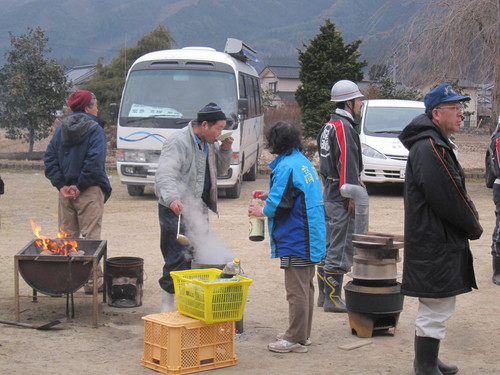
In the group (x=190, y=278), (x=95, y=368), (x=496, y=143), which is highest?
(x=496, y=143)

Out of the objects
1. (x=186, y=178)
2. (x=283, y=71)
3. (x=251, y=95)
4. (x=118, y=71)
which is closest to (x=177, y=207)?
(x=186, y=178)

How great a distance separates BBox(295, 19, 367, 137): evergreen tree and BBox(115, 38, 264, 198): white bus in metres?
7.92

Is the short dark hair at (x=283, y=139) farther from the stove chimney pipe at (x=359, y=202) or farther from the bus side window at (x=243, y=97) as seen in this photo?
the bus side window at (x=243, y=97)

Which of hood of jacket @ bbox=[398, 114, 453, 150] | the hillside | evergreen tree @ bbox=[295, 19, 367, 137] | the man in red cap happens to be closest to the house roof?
evergreen tree @ bbox=[295, 19, 367, 137]

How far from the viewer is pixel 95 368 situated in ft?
17.5

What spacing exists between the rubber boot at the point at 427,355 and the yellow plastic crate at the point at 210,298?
126 cm

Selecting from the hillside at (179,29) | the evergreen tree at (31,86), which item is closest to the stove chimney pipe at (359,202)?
the evergreen tree at (31,86)

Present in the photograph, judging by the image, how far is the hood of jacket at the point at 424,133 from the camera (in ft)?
15.6

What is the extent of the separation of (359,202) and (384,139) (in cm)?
940

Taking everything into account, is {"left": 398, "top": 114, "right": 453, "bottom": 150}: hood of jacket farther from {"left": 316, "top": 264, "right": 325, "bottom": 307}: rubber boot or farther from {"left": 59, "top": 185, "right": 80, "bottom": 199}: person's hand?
{"left": 59, "top": 185, "right": 80, "bottom": 199}: person's hand

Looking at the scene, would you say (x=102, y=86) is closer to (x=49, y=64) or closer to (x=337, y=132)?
(x=49, y=64)

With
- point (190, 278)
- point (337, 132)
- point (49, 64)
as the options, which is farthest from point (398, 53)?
point (190, 278)

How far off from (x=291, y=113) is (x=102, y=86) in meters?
7.73

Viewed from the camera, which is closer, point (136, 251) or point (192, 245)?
point (192, 245)
